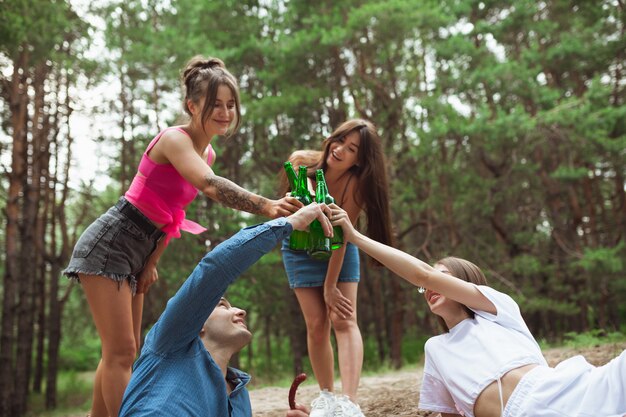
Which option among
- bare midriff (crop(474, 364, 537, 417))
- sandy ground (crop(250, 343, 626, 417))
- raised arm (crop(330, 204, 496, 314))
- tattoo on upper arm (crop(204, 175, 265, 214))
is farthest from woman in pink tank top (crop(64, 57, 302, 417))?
sandy ground (crop(250, 343, 626, 417))

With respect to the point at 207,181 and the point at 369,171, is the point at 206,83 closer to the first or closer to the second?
the point at 207,181

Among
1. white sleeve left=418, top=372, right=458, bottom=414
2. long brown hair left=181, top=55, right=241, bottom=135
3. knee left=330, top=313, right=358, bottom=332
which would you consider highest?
long brown hair left=181, top=55, right=241, bottom=135

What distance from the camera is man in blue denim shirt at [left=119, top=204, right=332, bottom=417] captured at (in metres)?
1.93

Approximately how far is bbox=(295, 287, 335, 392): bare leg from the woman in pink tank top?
0.96 m

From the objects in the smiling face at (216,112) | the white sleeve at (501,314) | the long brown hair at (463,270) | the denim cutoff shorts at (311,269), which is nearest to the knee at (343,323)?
the denim cutoff shorts at (311,269)

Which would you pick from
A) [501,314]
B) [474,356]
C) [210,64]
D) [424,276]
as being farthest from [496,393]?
[210,64]

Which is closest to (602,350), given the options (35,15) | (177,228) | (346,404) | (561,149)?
(346,404)

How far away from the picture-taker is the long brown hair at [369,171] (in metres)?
3.31

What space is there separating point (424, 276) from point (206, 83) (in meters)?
1.31

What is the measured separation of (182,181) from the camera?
9.35 ft

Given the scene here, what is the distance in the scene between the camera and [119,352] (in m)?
2.74

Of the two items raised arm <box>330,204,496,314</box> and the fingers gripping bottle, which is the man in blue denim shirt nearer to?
raised arm <box>330,204,496,314</box>

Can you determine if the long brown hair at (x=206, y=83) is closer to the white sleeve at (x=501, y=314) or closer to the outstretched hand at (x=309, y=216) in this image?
the outstretched hand at (x=309, y=216)

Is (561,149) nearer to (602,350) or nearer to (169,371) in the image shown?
(602,350)
